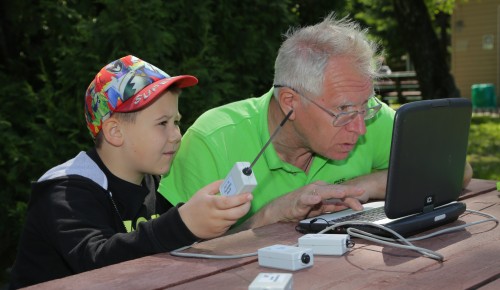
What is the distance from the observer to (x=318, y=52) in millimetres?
2768

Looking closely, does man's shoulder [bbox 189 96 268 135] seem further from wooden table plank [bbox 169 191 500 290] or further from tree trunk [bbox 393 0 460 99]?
tree trunk [bbox 393 0 460 99]

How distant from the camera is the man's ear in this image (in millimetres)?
2867

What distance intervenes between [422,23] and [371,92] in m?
11.0

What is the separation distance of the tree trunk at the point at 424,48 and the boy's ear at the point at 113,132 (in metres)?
11.4

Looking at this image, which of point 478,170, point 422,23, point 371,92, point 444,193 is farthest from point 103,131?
point 422,23

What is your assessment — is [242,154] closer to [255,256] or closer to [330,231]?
[330,231]

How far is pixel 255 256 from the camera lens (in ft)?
6.54

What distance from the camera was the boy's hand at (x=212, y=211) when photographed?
194cm

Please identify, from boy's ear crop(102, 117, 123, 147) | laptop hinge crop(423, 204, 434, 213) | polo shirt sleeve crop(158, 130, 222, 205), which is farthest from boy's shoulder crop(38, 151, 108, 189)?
laptop hinge crop(423, 204, 434, 213)

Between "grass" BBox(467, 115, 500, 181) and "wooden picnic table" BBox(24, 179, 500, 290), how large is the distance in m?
6.68

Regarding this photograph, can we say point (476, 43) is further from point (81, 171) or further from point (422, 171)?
point (81, 171)

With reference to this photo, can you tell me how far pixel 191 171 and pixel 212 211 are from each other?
2.74ft

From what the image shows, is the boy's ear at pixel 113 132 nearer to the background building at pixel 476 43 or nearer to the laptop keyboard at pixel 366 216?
the laptop keyboard at pixel 366 216

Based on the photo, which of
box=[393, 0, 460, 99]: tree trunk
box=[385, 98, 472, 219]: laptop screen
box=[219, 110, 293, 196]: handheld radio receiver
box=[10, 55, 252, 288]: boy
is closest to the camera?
box=[219, 110, 293, 196]: handheld radio receiver
